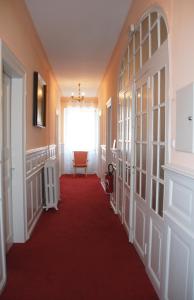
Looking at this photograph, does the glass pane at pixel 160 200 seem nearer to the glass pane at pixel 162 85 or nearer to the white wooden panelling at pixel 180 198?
the white wooden panelling at pixel 180 198

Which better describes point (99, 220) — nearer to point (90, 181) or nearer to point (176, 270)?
point (176, 270)

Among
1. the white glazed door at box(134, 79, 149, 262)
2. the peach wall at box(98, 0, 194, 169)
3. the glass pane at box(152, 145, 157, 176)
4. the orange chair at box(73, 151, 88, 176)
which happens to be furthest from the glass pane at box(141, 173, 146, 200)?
the orange chair at box(73, 151, 88, 176)

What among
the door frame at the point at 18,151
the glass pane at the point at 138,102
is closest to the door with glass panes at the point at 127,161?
the glass pane at the point at 138,102

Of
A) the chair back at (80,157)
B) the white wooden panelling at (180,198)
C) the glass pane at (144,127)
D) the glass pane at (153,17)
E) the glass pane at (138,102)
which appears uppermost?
the glass pane at (153,17)

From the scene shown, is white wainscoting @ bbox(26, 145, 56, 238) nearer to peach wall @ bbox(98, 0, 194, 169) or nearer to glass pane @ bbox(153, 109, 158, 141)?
glass pane @ bbox(153, 109, 158, 141)

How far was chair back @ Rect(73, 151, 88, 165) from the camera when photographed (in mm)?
8773

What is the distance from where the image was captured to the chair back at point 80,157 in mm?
8773

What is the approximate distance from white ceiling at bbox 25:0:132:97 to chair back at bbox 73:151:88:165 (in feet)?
11.1

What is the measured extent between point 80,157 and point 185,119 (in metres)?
7.42

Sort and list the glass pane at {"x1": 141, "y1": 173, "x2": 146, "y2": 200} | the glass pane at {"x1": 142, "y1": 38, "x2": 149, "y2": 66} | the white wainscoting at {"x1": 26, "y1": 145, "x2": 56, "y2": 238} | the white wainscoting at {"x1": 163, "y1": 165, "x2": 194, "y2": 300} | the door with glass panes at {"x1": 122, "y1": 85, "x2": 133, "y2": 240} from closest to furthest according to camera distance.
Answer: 1. the white wainscoting at {"x1": 163, "y1": 165, "x2": 194, "y2": 300}
2. the glass pane at {"x1": 142, "y1": 38, "x2": 149, "y2": 66}
3. the glass pane at {"x1": 141, "y1": 173, "x2": 146, "y2": 200}
4. the door with glass panes at {"x1": 122, "y1": 85, "x2": 133, "y2": 240}
5. the white wainscoting at {"x1": 26, "y1": 145, "x2": 56, "y2": 238}

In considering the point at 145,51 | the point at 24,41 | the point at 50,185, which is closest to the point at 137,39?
the point at 145,51

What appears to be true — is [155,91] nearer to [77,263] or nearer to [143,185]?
[143,185]

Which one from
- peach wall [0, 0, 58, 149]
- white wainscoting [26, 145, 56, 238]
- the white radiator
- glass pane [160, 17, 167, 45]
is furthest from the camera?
the white radiator

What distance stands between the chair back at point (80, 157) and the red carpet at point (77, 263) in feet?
14.8
